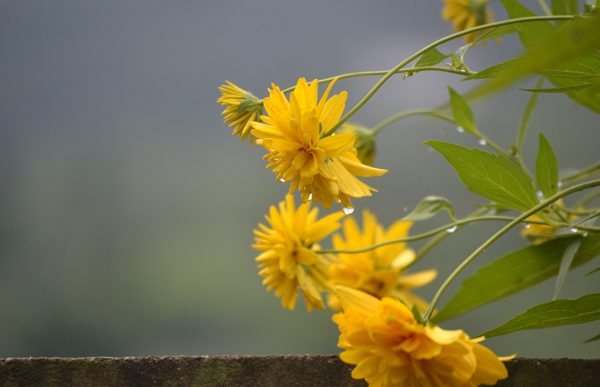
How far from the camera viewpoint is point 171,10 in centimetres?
119

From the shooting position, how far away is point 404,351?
0.61 feet

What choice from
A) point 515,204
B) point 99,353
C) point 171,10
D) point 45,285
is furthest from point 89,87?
point 515,204

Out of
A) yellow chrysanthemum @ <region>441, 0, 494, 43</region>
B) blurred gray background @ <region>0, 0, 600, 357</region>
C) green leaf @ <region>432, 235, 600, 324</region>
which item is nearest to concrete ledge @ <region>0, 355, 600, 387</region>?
green leaf @ <region>432, 235, 600, 324</region>

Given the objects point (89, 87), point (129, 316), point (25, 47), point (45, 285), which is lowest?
point (129, 316)

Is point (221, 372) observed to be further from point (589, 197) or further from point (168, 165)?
A: point (168, 165)

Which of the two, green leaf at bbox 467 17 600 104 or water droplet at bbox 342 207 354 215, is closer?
green leaf at bbox 467 17 600 104

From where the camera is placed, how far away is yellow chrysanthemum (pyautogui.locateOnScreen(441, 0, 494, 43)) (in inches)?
16.9

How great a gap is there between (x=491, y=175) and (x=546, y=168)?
0.14ft

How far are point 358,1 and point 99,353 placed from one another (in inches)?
47.9

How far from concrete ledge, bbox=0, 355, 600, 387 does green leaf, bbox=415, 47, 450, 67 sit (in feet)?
0.60

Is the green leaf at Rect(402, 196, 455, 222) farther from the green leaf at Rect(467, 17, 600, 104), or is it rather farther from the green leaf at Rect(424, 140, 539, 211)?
the green leaf at Rect(467, 17, 600, 104)

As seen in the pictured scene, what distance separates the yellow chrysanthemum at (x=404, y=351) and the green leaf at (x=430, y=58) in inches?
5.0

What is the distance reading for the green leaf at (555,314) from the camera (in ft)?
0.66

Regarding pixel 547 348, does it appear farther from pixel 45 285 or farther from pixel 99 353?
pixel 45 285
